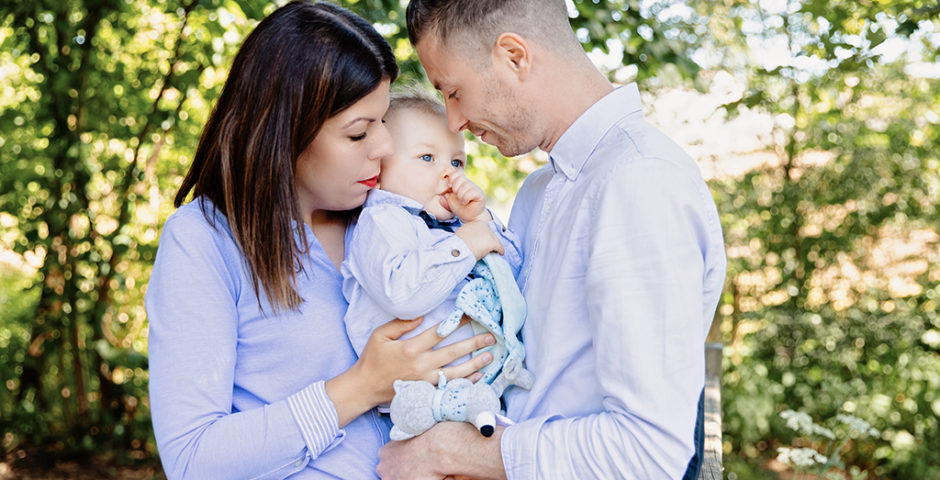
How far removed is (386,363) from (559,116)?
0.61m

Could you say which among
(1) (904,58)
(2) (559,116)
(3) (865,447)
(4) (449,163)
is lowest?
(3) (865,447)

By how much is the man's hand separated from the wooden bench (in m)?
0.78

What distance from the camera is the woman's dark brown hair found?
1.71 meters

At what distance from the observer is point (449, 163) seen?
1936 mm

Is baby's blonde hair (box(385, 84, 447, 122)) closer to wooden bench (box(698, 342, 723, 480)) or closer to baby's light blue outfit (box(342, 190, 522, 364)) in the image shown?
baby's light blue outfit (box(342, 190, 522, 364))

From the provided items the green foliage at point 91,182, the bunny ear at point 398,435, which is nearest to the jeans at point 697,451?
the bunny ear at point 398,435

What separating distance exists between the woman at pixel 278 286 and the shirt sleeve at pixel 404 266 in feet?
0.27

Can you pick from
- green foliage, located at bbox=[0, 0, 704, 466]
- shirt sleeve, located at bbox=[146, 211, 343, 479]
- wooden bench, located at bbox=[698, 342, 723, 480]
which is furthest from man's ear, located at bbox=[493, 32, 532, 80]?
green foliage, located at bbox=[0, 0, 704, 466]

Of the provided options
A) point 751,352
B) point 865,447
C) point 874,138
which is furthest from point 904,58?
point 865,447

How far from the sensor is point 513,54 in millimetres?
1690

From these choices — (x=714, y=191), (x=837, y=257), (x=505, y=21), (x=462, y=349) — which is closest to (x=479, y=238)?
(x=462, y=349)

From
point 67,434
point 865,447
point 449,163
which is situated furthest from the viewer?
point 865,447

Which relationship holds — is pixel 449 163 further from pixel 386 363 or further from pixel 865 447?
pixel 865 447

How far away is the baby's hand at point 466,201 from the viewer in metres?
1.81
